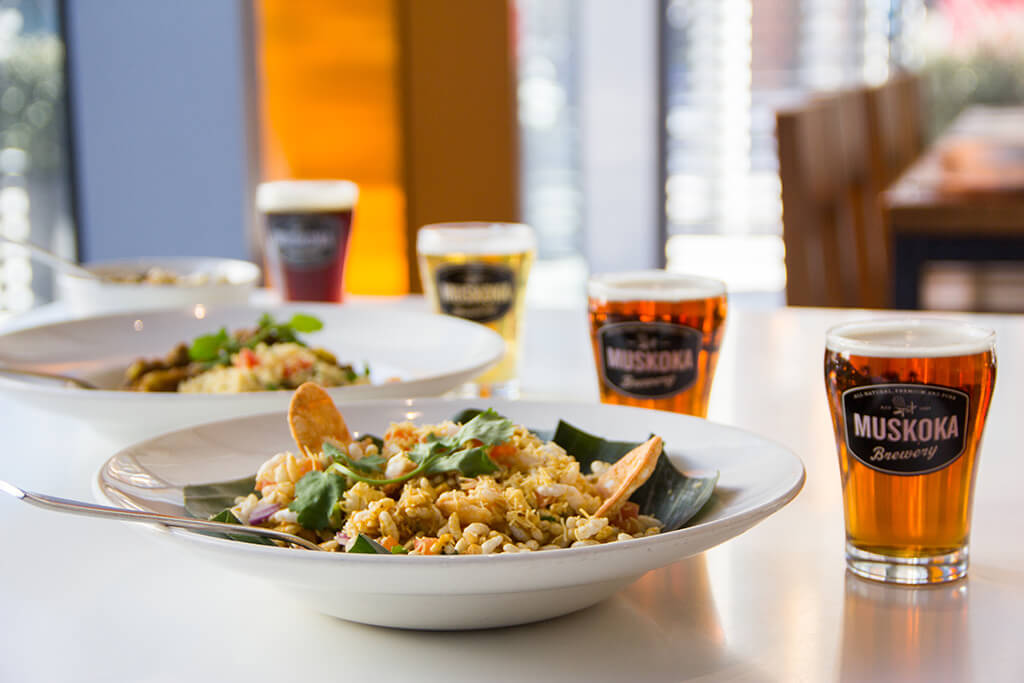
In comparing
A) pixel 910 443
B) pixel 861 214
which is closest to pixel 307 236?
pixel 910 443

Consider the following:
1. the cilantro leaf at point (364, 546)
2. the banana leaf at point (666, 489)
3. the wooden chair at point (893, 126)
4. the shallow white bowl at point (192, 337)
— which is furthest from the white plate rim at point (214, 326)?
the wooden chair at point (893, 126)

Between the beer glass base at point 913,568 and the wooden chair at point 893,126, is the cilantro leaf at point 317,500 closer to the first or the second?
the beer glass base at point 913,568

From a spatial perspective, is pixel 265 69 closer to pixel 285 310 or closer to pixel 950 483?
pixel 285 310

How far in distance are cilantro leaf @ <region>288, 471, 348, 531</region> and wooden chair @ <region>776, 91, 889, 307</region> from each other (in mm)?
1610

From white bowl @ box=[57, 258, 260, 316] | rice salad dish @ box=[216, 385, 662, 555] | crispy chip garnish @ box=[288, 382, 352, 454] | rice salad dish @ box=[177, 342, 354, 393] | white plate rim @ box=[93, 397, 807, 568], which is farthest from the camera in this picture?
white bowl @ box=[57, 258, 260, 316]

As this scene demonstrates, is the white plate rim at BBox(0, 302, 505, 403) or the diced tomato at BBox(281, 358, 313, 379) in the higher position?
the white plate rim at BBox(0, 302, 505, 403)

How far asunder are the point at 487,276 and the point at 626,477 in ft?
1.83

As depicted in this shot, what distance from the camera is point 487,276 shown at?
1.18 metres

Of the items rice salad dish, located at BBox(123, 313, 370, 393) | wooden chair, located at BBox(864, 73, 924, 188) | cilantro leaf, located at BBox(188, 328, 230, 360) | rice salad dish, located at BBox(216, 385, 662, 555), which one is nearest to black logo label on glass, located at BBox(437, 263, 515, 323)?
rice salad dish, located at BBox(123, 313, 370, 393)

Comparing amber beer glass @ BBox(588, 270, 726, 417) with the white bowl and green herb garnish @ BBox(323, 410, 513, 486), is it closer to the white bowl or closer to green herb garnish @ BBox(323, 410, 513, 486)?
green herb garnish @ BBox(323, 410, 513, 486)

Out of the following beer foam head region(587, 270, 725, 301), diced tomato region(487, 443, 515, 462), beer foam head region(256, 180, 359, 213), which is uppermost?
beer foam head region(256, 180, 359, 213)

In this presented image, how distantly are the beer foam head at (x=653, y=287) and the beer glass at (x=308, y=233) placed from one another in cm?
57

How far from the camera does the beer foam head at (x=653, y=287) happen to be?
2.98 feet

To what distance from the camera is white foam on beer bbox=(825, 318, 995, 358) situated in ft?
2.16
